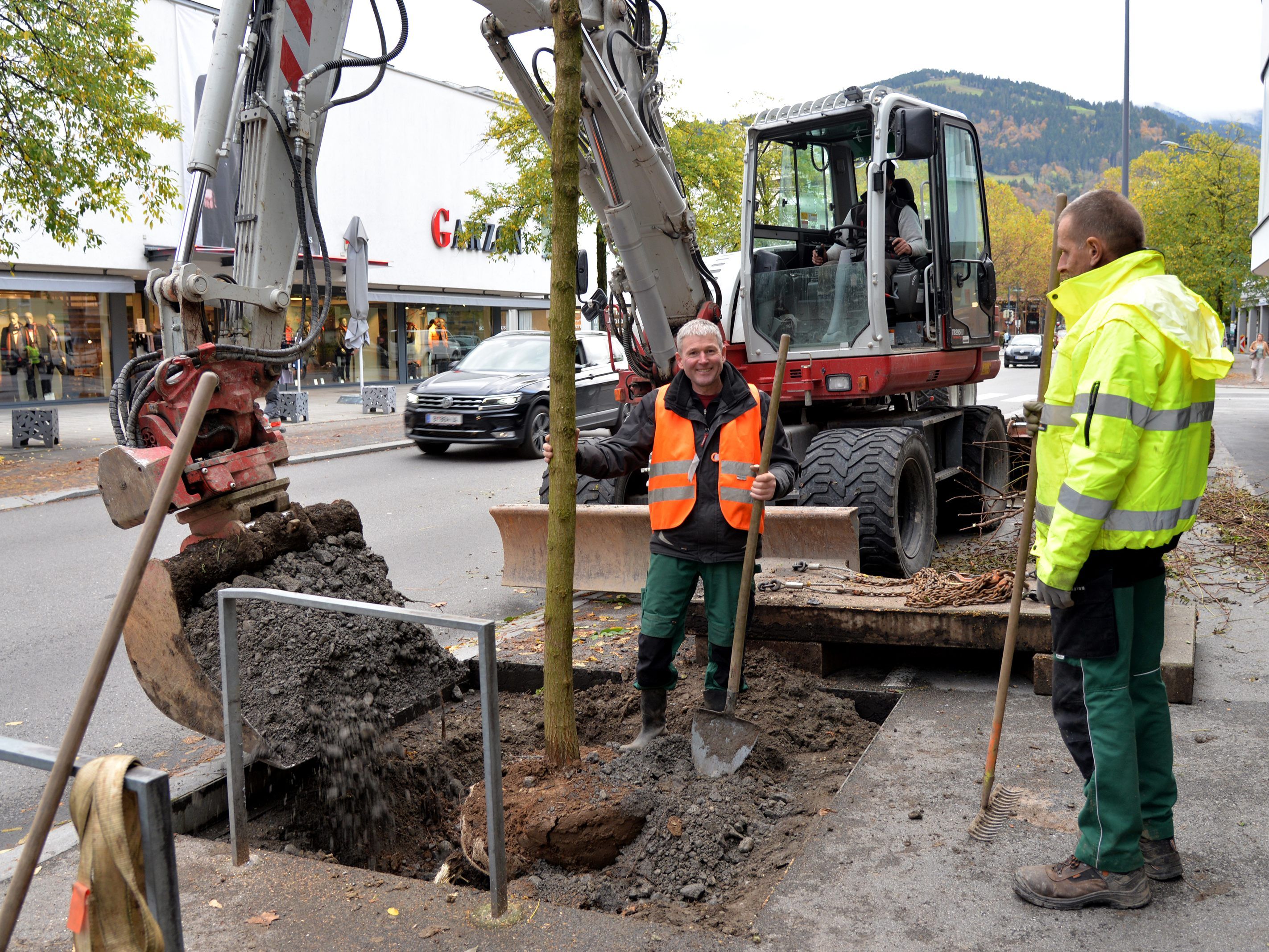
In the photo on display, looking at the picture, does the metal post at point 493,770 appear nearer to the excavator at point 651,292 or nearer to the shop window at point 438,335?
the excavator at point 651,292

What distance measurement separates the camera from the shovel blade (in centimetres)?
432

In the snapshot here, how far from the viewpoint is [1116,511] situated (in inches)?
122

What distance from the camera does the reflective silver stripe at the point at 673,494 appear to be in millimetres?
4531

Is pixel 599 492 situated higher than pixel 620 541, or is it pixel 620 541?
pixel 599 492

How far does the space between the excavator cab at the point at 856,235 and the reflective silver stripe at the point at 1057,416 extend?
178 inches

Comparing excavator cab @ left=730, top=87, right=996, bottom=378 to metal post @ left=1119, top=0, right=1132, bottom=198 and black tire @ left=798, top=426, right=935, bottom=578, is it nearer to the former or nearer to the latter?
black tire @ left=798, top=426, right=935, bottom=578

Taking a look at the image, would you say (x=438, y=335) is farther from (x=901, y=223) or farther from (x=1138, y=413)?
(x=1138, y=413)

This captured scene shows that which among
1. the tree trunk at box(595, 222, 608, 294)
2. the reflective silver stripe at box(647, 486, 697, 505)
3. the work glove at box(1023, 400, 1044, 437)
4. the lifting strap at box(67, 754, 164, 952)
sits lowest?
the lifting strap at box(67, 754, 164, 952)

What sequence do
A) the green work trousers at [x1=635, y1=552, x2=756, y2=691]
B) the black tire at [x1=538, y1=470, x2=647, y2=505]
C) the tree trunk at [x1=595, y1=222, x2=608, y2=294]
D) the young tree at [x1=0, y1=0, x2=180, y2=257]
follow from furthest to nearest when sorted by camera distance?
the tree trunk at [x1=595, y1=222, x2=608, y2=294] → the young tree at [x1=0, y1=0, x2=180, y2=257] → the black tire at [x1=538, y1=470, x2=647, y2=505] → the green work trousers at [x1=635, y1=552, x2=756, y2=691]

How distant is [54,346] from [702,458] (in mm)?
23005

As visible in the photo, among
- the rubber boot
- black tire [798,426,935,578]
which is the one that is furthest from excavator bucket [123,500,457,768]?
black tire [798,426,935,578]

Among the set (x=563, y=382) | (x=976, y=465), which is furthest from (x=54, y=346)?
(x=563, y=382)

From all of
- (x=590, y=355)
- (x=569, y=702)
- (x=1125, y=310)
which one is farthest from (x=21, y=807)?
(x=590, y=355)

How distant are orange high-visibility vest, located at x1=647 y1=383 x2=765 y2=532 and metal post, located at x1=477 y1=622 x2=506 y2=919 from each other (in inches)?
64.6
